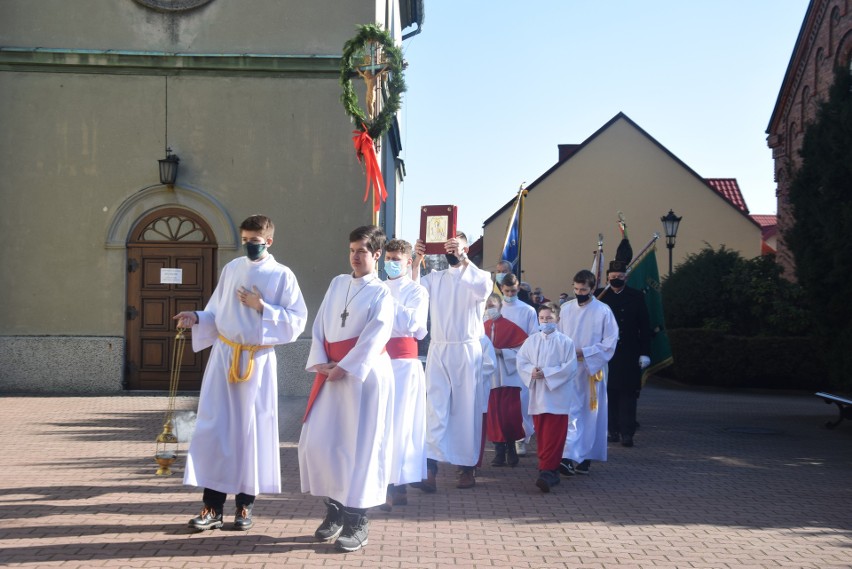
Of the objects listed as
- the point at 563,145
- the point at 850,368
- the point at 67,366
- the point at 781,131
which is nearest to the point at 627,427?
the point at 850,368

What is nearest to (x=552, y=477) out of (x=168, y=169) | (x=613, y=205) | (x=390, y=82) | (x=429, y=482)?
(x=429, y=482)

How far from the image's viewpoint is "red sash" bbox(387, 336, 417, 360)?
25.1 feet

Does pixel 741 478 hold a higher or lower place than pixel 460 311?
lower

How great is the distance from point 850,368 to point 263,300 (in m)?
9.99

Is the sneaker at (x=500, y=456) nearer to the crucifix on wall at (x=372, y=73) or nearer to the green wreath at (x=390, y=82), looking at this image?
the green wreath at (x=390, y=82)

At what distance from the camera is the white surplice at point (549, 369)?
8.78 metres

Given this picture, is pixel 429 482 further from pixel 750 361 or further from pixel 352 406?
pixel 750 361

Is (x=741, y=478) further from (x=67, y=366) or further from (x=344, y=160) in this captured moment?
(x=67, y=366)

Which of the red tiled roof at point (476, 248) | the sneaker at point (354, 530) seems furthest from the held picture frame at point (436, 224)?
the red tiled roof at point (476, 248)

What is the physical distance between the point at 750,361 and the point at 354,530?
17.6 m

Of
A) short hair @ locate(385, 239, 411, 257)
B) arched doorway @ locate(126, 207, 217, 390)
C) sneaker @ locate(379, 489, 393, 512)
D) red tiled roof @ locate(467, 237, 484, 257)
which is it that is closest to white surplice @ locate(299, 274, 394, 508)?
sneaker @ locate(379, 489, 393, 512)

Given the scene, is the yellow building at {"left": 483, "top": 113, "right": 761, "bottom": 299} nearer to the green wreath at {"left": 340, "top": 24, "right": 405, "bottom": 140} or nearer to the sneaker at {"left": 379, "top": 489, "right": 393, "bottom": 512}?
the green wreath at {"left": 340, "top": 24, "right": 405, "bottom": 140}

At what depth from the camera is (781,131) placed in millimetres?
34062

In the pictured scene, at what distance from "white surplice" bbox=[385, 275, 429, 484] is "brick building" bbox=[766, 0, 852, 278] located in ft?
69.5
